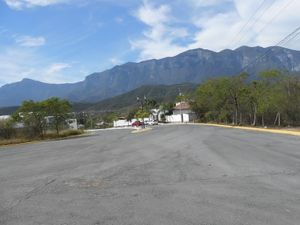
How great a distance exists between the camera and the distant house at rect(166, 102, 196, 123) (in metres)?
119

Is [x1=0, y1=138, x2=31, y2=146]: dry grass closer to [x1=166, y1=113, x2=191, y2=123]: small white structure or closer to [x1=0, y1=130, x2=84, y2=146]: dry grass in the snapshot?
[x1=0, y1=130, x2=84, y2=146]: dry grass

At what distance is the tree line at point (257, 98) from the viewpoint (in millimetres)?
53375

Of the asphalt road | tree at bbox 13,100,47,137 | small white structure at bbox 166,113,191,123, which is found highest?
tree at bbox 13,100,47,137

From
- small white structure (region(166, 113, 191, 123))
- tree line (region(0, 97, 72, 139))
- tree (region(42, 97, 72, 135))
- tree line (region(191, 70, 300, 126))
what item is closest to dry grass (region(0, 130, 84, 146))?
tree line (region(0, 97, 72, 139))

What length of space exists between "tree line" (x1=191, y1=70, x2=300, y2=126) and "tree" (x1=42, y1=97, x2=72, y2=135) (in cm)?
2379

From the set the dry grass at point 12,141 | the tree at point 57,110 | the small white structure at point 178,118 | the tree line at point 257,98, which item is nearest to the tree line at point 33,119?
the tree at point 57,110

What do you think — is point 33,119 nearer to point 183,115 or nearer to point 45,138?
point 45,138

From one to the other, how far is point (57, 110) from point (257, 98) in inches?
1084

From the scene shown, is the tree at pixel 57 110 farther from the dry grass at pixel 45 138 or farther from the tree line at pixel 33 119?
the dry grass at pixel 45 138

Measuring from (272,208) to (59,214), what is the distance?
375 cm

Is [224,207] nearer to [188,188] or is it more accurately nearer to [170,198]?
[170,198]

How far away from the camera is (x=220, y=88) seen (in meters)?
68.6

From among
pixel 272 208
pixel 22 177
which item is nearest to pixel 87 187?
pixel 22 177

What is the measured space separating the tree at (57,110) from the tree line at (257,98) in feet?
78.1
